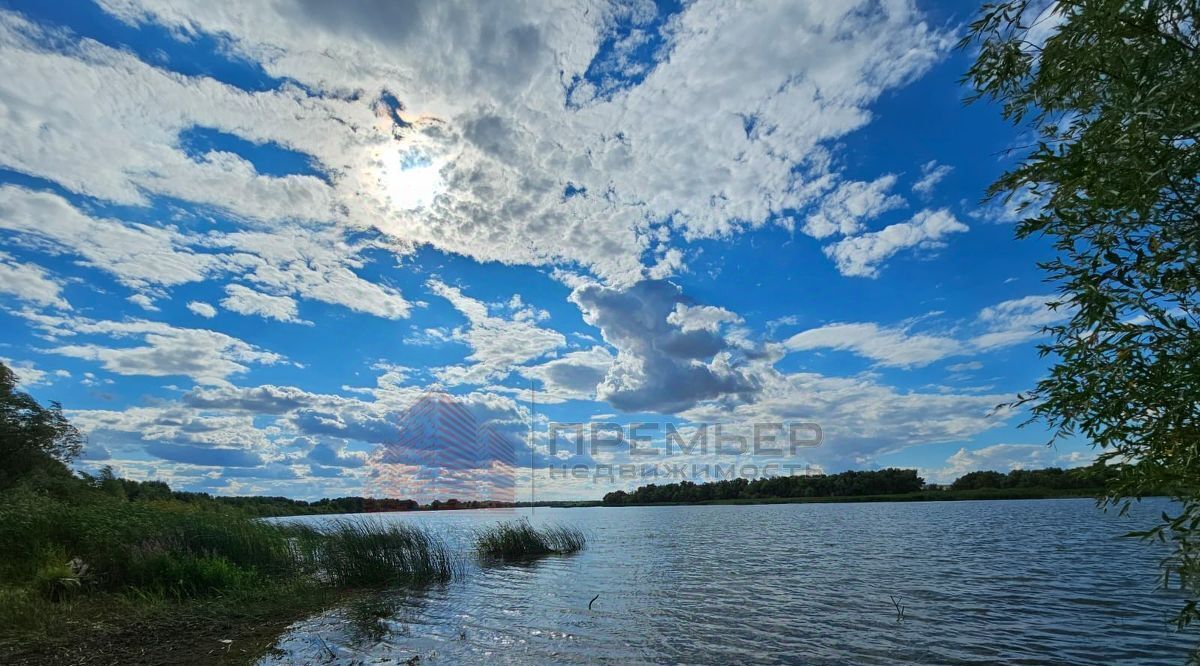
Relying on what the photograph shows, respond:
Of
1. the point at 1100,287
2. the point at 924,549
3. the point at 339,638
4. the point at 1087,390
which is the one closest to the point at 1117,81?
the point at 1100,287

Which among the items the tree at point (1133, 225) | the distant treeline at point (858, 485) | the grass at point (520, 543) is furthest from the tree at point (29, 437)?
the distant treeline at point (858, 485)

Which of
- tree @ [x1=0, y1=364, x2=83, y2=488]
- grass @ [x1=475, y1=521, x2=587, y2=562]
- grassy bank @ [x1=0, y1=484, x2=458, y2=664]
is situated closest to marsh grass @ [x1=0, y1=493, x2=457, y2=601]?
grassy bank @ [x1=0, y1=484, x2=458, y2=664]

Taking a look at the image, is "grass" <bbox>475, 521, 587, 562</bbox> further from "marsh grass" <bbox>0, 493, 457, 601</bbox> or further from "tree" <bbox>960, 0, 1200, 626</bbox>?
"tree" <bbox>960, 0, 1200, 626</bbox>

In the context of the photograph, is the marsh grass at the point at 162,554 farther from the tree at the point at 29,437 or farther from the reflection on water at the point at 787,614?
the tree at the point at 29,437

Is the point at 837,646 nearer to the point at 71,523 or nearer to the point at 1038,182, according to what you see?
the point at 1038,182

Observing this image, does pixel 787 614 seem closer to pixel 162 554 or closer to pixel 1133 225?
pixel 1133 225

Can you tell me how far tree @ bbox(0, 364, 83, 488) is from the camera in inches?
1276

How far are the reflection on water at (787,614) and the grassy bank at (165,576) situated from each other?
1.99 m

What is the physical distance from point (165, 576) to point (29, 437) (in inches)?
970

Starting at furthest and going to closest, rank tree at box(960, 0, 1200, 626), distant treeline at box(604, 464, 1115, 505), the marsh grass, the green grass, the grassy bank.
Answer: distant treeline at box(604, 464, 1115, 505)
the green grass
the marsh grass
the grassy bank
tree at box(960, 0, 1200, 626)

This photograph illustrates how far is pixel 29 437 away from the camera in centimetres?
3366

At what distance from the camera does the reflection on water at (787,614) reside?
13.4 meters

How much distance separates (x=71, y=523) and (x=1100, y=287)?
84.7 feet

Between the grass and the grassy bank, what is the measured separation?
759 centimetres
